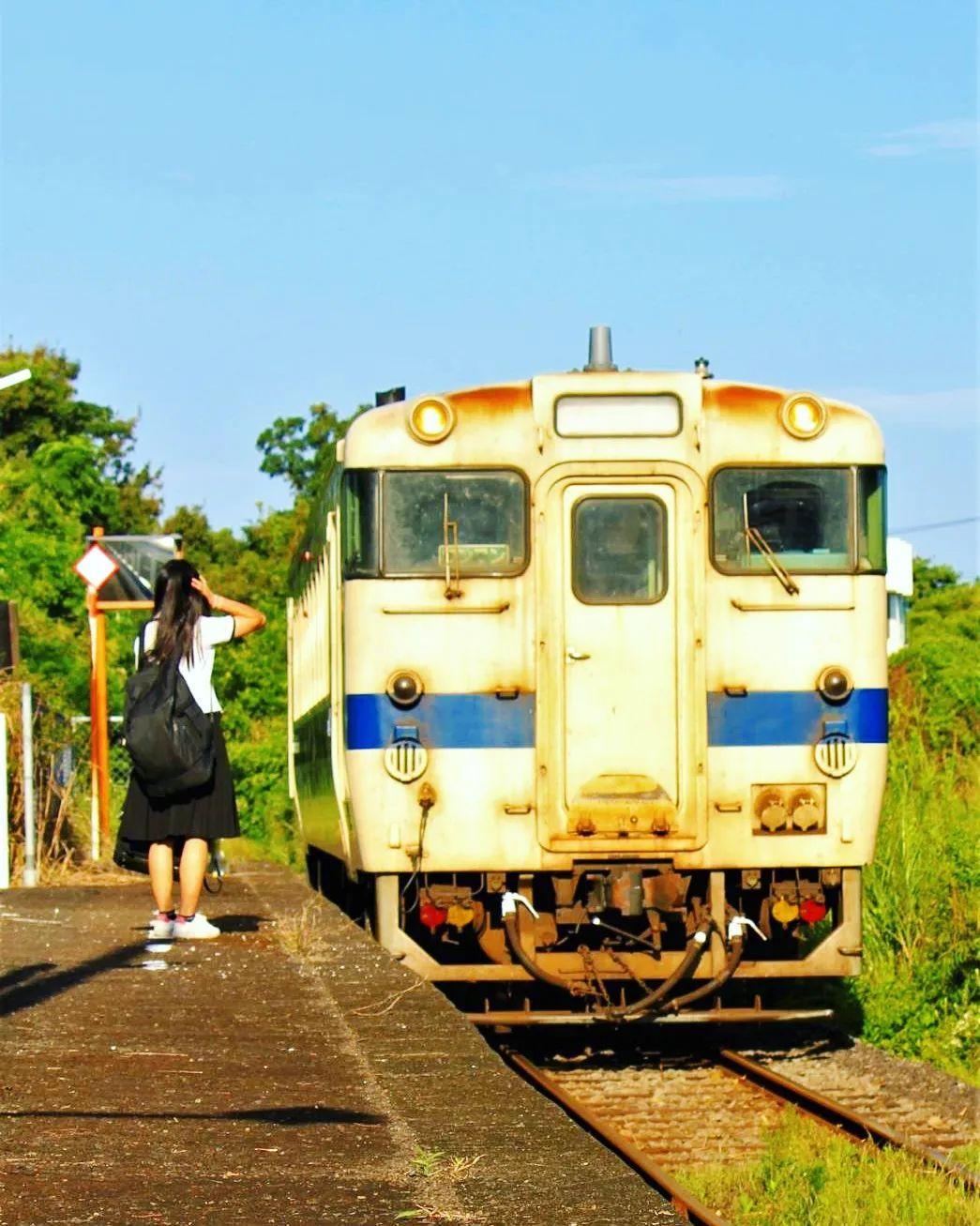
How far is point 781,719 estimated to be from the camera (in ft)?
32.9

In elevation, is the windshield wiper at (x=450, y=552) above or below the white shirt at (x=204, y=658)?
above

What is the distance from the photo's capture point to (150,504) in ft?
188

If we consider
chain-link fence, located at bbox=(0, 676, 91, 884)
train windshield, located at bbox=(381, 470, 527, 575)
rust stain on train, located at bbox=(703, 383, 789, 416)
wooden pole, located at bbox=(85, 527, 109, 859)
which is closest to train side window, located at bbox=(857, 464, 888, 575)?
rust stain on train, located at bbox=(703, 383, 789, 416)

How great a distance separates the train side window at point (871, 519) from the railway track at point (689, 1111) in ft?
7.77

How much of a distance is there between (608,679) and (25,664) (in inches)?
450

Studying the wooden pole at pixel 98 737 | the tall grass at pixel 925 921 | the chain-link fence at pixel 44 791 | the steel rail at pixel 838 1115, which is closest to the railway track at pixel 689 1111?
the steel rail at pixel 838 1115

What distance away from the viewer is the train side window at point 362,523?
10.1 meters

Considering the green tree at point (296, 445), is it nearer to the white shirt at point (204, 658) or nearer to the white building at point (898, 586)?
the white building at point (898, 586)

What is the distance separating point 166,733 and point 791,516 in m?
3.02

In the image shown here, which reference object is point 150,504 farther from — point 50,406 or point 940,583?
point 940,583

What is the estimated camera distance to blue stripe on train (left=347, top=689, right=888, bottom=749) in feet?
32.7

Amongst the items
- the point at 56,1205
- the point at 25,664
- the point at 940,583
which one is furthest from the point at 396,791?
the point at 940,583

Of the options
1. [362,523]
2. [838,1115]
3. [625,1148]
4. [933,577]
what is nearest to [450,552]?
[362,523]

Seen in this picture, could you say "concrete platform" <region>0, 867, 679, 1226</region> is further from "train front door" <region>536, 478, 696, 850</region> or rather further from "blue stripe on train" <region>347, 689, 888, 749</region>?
"train front door" <region>536, 478, 696, 850</region>
